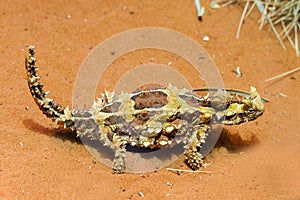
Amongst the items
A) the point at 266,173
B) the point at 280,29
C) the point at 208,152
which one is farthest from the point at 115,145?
the point at 280,29

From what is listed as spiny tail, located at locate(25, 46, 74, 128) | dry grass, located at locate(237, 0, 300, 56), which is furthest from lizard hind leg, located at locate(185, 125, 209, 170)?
dry grass, located at locate(237, 0, 300, 56)

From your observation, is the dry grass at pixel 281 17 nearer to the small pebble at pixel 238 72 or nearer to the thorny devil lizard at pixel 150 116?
the small pebble at pixel 238 72

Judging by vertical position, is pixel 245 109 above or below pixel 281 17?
below

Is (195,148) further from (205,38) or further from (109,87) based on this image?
(205,38)

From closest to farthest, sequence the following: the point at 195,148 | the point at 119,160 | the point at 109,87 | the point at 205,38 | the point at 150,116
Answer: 1. the point at 150,116
2. the point at 119,160
3. the point at 195,148
4. the point at 109,87
5. the point at 205,38

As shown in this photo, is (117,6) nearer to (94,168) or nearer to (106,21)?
(106,21)

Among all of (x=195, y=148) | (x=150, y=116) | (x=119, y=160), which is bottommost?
(x=195, y=148)

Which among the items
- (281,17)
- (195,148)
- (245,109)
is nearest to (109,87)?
(195,148)
